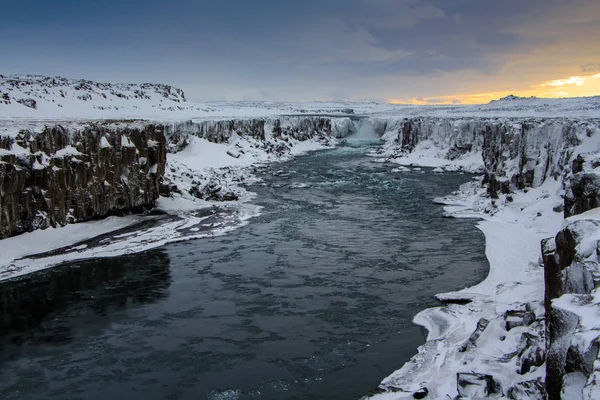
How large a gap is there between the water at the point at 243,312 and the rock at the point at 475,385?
Answer: 7.68ft

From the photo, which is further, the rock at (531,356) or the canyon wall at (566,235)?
the rock at (531,356)

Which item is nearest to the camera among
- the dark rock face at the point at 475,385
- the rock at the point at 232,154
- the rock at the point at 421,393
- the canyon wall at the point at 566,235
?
the canyon wall at the point at 566,235

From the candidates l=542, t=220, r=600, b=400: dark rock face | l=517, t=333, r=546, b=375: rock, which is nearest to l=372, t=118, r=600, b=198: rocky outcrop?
l=542, t=220, r=600, b=400: dark rock face

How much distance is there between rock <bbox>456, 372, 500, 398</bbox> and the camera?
10133 mm

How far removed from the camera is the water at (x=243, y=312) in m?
12.7

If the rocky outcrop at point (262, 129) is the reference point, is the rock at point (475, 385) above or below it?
below

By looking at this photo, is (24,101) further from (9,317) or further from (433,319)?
(433,319)

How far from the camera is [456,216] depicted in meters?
29.0

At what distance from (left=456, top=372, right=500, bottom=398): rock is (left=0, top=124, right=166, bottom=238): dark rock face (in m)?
19.6

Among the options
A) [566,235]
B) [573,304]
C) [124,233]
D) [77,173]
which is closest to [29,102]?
[77,173]

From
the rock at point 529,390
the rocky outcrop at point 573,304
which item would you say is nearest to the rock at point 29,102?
the rocky outcrop at point 573,304

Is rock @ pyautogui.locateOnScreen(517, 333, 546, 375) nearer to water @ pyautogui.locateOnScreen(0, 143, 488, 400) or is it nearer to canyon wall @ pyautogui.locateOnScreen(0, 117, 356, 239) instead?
water @ pyautogui.locateOnScreen(0, 143, 488, 400)

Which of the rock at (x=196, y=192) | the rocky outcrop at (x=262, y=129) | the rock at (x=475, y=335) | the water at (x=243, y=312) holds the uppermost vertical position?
the rocky outcrop at (x=262, y=129)

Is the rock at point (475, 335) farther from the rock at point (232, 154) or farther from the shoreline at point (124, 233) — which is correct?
the rock at point (232, 154)
